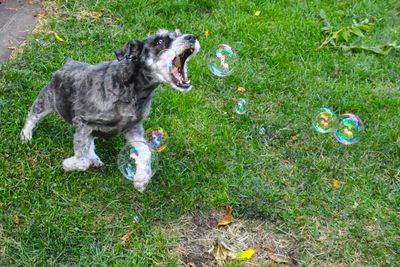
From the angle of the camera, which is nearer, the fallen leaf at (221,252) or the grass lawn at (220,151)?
the fallen leaf at (221,252)

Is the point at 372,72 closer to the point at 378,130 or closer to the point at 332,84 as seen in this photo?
the point at 332,84

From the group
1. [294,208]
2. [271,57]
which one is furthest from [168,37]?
[271,57]

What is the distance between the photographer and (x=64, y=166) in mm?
4945

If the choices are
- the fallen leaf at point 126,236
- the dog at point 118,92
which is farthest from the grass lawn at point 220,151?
the dog at point 118,92

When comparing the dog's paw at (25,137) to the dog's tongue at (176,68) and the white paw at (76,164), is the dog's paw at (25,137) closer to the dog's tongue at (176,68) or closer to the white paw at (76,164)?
the white paw at (76,164)

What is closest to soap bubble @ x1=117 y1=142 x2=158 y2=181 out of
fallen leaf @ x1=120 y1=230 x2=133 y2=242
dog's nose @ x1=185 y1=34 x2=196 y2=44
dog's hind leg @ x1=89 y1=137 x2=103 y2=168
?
dog's hind leg @ x1=89 y1=137 x2=103 y2=168

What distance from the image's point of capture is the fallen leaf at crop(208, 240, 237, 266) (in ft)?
14.8

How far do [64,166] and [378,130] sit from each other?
3.39 metres

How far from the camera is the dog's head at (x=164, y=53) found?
422 cm

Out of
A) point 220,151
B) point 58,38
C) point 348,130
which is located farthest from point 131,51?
point 58,38

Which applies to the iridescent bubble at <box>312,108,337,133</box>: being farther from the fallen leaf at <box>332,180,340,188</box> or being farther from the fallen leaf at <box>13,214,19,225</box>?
the fallen leaf at <box>13,214,19,225</box>

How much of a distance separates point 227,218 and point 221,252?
38cm

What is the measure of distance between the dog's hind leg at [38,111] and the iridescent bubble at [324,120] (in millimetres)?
2731

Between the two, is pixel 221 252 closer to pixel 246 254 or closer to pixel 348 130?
pixel 246 254
